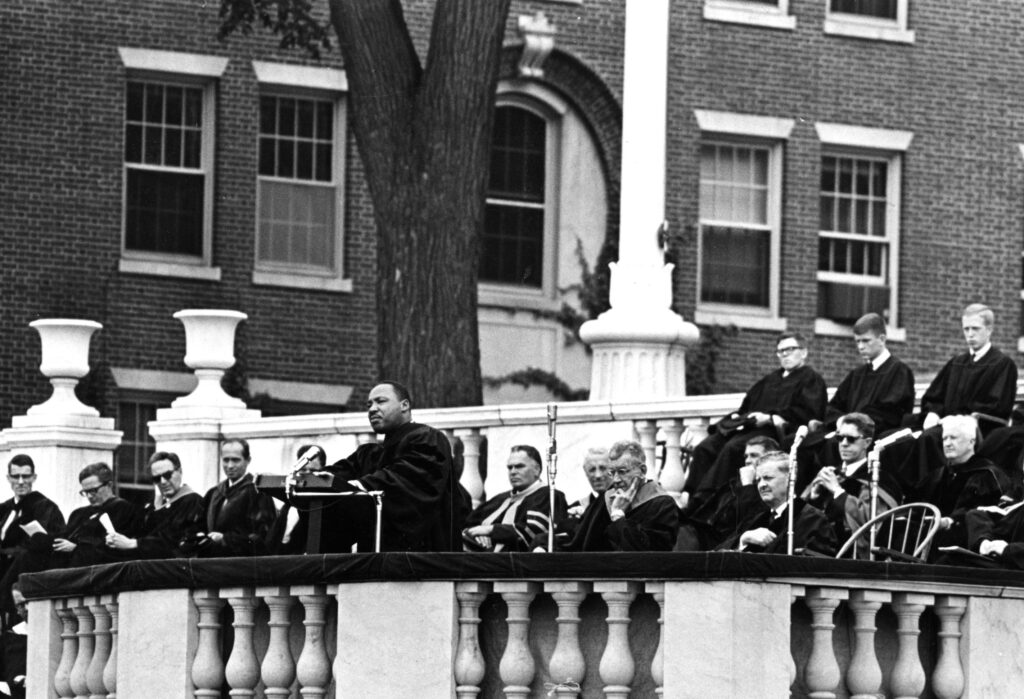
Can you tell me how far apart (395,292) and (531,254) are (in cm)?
738

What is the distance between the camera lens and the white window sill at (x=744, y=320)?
28.5m

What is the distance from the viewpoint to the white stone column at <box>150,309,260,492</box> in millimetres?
20656

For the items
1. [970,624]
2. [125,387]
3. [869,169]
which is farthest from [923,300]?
[970,624]

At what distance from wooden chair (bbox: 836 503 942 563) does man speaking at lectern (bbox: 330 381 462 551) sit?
1987 millimetres

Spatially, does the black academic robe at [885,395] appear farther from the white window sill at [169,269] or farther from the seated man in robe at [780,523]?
the white window sill at [169,269]

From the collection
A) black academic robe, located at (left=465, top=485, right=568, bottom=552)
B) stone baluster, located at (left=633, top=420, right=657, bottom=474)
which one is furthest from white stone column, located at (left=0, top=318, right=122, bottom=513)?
black academic robe, located at (left=465, top=485, right=568, bottom=552)

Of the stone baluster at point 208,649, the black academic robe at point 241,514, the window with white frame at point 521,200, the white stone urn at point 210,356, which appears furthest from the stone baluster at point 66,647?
the window with white frame at point 521,200

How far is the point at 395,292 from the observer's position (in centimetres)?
2089

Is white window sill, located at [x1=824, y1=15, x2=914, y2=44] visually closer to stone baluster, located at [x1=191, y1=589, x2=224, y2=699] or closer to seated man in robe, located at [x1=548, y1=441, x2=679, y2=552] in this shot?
seated man in robe, located at [x1=548, y1=441, x2=679, y2=552]

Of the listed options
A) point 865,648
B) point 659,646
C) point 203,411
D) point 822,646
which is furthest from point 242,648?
point 203,411

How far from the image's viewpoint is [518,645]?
10.4m

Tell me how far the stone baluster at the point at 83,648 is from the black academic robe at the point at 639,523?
102 inches

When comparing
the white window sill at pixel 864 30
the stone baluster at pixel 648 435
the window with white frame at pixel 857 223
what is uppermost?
the white window sill at pixel 864 30

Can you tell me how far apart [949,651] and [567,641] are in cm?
151
